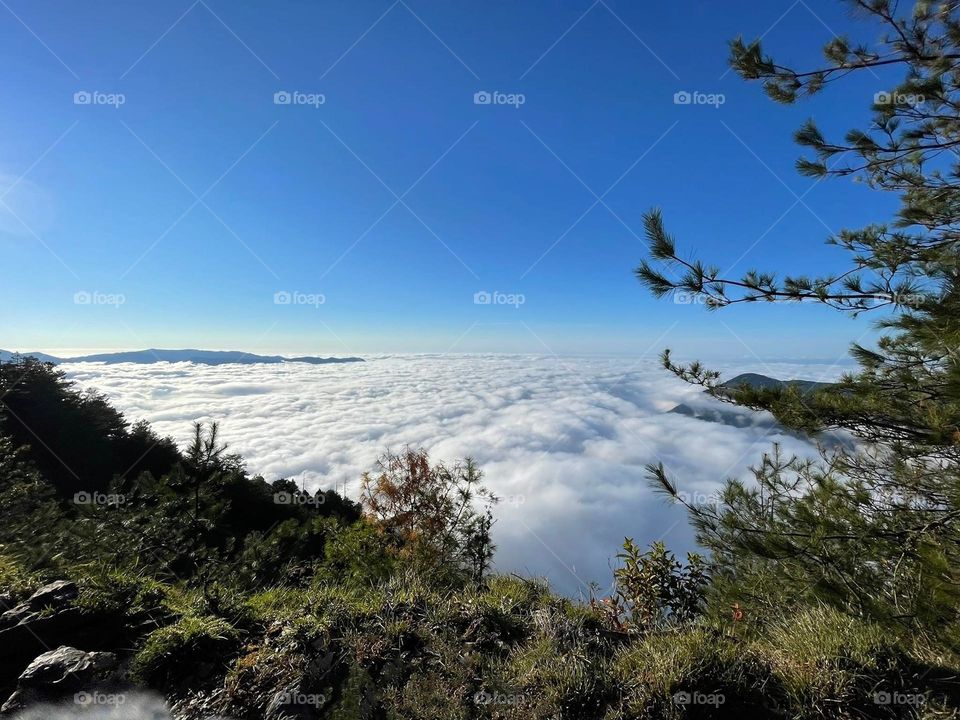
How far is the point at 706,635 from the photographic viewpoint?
340cm

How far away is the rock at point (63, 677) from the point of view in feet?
9.84

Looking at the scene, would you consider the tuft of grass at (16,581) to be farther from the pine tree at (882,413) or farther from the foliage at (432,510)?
the pine tree at (882,413)

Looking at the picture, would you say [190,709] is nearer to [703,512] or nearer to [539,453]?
[703,512]

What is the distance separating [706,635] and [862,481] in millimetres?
4069

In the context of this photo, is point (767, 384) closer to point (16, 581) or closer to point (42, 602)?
point (42, 602)

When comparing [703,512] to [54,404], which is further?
[54,404]

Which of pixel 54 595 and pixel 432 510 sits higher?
pixel 54 595

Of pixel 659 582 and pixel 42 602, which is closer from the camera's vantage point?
pixel 42 602

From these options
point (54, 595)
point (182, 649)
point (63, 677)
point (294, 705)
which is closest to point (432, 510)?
point (54, 595)

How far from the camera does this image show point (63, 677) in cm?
310

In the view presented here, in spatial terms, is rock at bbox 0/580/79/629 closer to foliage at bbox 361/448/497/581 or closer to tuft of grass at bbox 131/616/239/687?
tuft of grass at bbox 131/616/239/687

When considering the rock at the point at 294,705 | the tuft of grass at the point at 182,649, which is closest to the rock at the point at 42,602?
the tuft of grass at the point at 182,649

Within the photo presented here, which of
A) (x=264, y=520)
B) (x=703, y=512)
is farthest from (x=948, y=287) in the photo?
(x=264, y=520)

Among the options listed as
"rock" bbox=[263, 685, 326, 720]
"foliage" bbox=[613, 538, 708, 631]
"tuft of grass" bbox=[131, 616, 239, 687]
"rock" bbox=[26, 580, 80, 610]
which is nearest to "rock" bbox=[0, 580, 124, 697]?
"rock" bbox=[26, 580, 80, 610]
